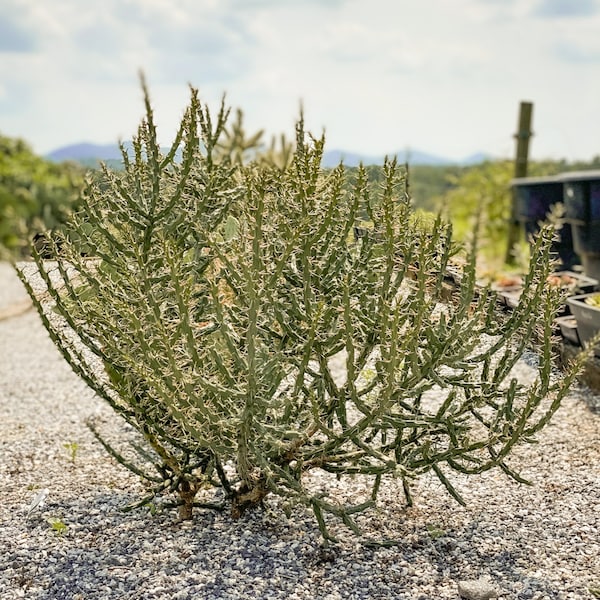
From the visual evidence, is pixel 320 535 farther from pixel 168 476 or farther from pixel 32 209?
pixel 32 209

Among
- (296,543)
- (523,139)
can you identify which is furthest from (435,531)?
(523,139)

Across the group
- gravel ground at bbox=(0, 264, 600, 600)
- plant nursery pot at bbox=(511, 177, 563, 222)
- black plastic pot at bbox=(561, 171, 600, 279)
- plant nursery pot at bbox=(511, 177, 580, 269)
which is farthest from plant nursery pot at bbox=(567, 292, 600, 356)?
plant nursery pot at bbox=(511, 177, 563, 222)

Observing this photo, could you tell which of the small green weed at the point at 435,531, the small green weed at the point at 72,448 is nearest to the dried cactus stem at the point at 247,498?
the small green weed at the point at 435,531

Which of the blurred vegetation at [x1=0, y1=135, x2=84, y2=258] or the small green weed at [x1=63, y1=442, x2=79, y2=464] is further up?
the blurred vegetation at [x1=0, y1=135, x2=84, y2=258]

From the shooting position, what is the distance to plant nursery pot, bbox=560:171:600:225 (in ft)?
20.6

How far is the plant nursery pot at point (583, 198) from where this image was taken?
6270mm

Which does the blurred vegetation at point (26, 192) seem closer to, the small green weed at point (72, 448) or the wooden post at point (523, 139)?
the wooden post at point (523, 139)

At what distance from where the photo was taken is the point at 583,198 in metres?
6.34

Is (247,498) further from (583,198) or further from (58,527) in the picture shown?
(583,198)

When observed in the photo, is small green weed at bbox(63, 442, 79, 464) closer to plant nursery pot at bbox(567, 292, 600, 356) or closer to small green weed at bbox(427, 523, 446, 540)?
small green weed at bbox(427, 523, 446, 540)

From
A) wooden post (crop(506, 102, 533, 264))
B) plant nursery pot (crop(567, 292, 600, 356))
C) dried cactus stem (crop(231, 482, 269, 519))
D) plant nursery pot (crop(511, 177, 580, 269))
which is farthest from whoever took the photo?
wooden post (crop(506, 102, 533, 264))

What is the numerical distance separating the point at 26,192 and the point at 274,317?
10.7 m

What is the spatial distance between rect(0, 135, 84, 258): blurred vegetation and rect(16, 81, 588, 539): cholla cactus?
944 centimetres

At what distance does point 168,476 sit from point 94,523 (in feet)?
1.02
